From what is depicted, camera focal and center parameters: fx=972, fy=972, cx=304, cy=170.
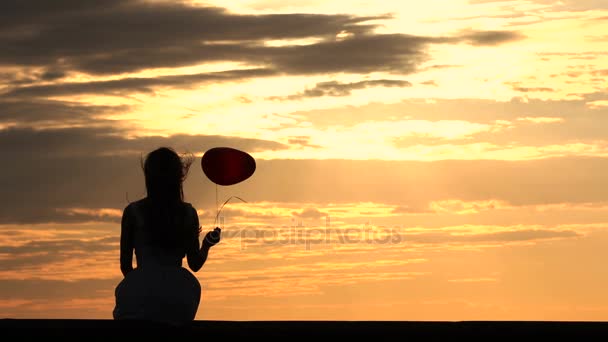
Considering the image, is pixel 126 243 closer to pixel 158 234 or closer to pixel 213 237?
pixel 158 234

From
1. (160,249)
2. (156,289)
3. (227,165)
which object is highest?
(227,165)

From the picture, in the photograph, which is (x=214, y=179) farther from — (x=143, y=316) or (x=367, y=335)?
(x=367, y=335)

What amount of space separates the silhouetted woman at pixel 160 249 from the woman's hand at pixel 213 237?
0.12 meters

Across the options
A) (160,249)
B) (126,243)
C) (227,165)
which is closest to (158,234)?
(160,249)

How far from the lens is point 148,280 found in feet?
31.5

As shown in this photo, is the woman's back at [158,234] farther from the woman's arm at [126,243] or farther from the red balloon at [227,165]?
the red balloon at [227,165]

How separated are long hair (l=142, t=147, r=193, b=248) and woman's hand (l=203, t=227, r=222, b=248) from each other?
1.09ft

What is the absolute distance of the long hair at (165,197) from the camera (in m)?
9.52

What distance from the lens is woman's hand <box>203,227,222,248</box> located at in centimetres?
1006

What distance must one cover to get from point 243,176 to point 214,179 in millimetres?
403

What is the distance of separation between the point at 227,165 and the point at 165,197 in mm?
2204

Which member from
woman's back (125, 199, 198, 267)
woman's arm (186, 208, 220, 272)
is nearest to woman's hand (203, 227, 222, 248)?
woman's arm (186, 208, 220, 272)

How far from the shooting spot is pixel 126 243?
32.2 feet

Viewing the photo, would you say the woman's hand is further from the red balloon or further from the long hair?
the red balloon
